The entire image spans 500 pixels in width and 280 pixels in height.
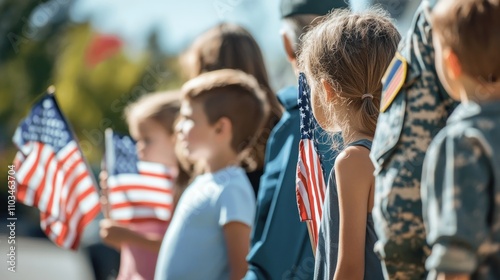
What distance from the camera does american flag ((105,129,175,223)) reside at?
6906 mm

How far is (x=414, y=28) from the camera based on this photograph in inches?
108

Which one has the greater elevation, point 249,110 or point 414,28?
point 414,28

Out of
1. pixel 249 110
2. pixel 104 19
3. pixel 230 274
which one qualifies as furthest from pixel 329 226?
pixel 104 19

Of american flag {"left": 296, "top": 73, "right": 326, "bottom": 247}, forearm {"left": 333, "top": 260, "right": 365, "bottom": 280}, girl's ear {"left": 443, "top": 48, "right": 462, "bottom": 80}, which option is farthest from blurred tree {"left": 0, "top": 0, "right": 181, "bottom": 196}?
girl's ear {"left": 443, "top": 48, "right": 462, "bottom": 80}

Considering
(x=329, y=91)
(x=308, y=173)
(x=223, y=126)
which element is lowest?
(x=223, y=126)

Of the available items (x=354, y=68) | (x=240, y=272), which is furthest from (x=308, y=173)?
(x=240, y=272)

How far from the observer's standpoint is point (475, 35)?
2.45 metres

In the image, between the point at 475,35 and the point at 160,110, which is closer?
the point at 475,35

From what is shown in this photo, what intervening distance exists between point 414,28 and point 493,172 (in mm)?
487

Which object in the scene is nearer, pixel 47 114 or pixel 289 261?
pixel 289 261

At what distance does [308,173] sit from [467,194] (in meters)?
1.56

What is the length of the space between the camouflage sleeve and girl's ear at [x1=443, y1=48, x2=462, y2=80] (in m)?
0.14

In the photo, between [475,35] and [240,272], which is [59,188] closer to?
[240,272]

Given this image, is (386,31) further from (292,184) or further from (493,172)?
(493,172)
